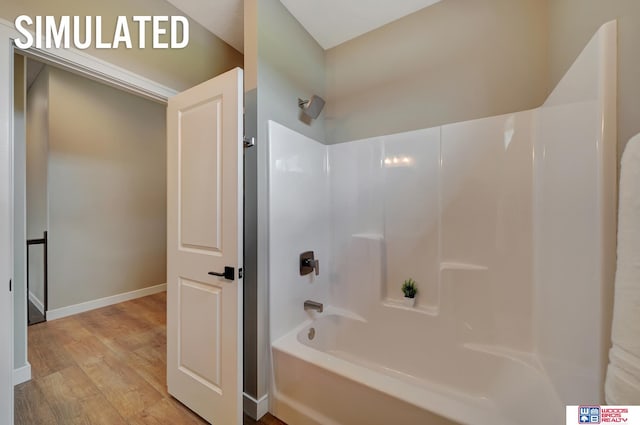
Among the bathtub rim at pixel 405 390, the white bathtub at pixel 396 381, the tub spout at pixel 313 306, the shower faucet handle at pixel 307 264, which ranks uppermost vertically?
the shower faucet handle at pixel 307 264

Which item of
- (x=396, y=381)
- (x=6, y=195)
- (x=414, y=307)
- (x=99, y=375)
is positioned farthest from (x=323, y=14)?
(x=99, y=375)

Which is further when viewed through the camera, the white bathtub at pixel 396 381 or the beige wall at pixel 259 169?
the beige wall at pixel 259 169

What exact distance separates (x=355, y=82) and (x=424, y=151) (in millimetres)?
894

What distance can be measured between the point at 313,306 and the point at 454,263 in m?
1.05

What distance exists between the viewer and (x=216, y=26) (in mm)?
1983

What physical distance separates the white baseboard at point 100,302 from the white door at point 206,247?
2204 millimetres

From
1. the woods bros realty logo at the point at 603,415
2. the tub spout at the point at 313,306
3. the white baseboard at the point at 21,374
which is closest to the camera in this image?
the woods bros realty logo at the point at 603,415

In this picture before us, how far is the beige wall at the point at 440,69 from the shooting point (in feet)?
4.95

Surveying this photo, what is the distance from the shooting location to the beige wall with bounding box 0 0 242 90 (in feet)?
4.16

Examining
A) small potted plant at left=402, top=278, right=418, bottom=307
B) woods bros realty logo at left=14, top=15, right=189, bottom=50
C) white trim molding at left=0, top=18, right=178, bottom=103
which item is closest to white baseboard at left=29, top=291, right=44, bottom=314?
white trim molding at left=0, top=18, right=178, bottom=103

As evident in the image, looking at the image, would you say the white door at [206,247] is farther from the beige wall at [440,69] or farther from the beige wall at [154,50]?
the beige wall at [440,69]

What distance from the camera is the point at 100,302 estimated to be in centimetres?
304

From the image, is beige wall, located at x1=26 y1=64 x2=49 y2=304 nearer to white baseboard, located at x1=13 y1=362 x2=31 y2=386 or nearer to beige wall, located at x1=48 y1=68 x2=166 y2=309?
beige wall, located at x1=48 y1=68 x2=166 y2=309

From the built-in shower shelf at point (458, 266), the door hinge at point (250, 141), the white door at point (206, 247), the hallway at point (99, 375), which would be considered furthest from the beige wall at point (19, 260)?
the built-in shower shelf at point (458, 266)
